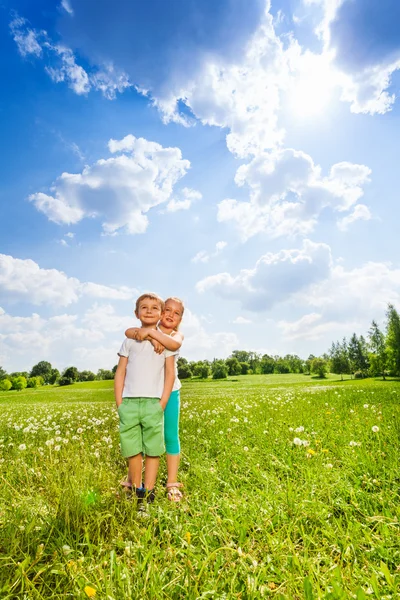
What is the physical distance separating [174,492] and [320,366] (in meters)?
97.9

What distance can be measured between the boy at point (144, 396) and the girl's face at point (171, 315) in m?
0.17

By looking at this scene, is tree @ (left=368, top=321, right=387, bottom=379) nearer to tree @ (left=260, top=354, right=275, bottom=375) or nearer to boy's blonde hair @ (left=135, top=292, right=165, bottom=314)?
tree @ (left=260, top=354, right=275, bottom=375)

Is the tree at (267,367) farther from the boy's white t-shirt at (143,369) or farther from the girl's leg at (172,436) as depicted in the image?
the boy's white t-shirt at (143,369)

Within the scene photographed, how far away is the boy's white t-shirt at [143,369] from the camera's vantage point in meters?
3.76

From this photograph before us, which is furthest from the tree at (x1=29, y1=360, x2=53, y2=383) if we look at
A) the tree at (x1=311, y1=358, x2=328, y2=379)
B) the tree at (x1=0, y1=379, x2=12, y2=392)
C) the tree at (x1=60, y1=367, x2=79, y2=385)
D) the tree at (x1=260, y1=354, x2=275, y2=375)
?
the tree at (x1=311, y1=358, x2=328, y2=379)

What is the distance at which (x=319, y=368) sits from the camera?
93.5 m

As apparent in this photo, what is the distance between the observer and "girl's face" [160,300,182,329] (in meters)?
4.23

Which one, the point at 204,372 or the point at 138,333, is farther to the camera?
the point at 204,372

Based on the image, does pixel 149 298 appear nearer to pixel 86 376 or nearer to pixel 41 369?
pixel 86 376

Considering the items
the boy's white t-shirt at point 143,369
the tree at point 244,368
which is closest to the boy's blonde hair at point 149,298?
the boy's white t-shirt at point 143,369

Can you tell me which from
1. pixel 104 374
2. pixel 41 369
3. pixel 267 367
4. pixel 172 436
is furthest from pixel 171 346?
pixel 41 369

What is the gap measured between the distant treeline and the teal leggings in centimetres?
6311

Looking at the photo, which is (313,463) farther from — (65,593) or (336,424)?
(65,593)

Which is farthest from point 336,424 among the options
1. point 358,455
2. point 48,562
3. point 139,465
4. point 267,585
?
point 48,562
